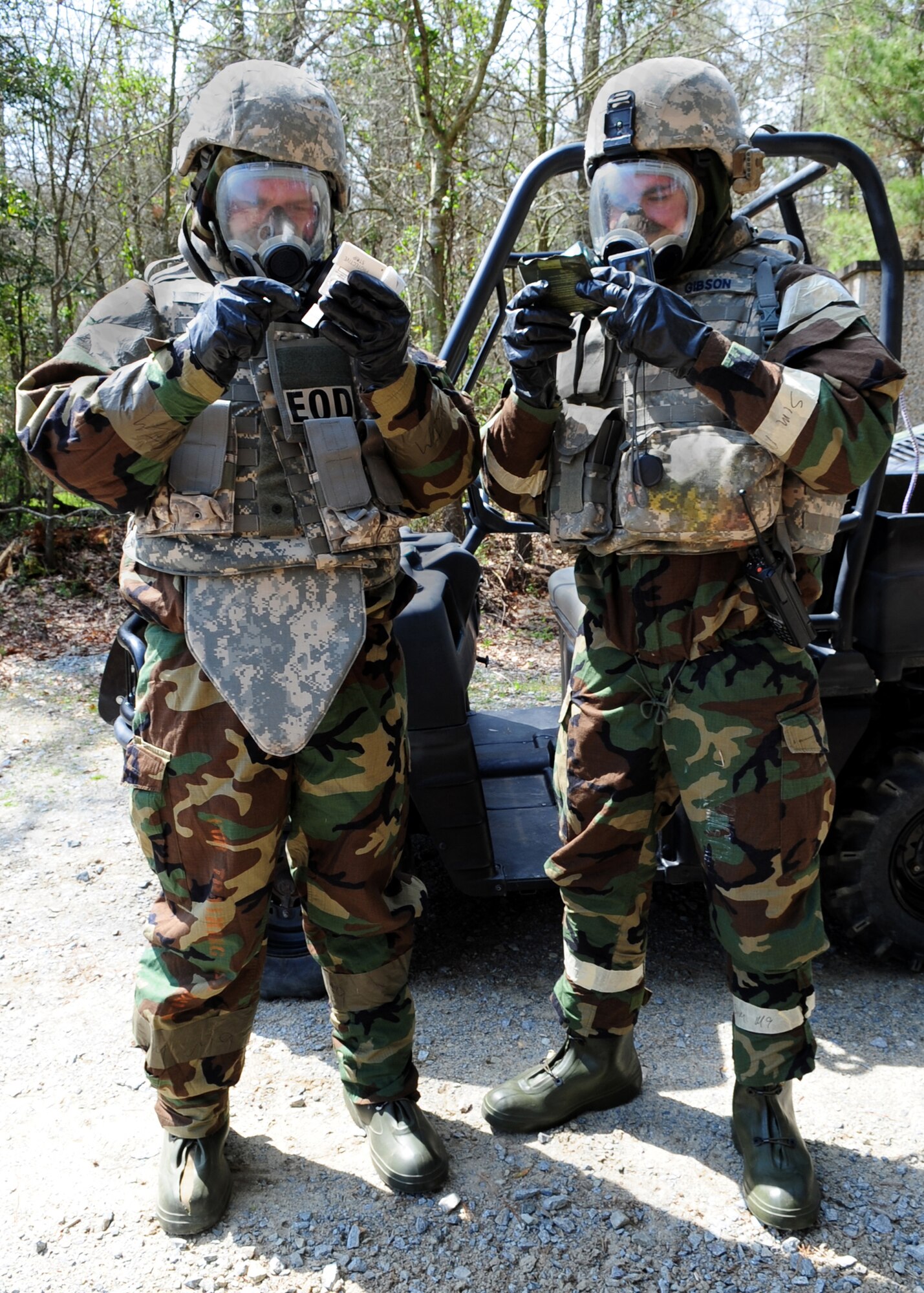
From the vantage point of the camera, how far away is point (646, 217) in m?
1.91

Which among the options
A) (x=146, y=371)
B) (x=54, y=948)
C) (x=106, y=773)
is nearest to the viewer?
(x=146, y=371)

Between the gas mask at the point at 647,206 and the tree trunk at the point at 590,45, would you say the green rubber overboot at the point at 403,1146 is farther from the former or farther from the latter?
the tree trunk at the point at 590,45

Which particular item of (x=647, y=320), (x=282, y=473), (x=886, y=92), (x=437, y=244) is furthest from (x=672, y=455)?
(x=886, y=92)

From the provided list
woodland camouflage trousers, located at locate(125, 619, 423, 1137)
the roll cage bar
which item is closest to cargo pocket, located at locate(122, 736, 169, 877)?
woodland camouflage trousers, located at locate(125, 619, 423, 1137)

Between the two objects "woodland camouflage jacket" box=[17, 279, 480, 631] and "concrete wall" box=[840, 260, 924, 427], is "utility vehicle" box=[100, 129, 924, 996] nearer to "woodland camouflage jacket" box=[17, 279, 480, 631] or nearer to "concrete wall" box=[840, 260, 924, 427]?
"woodland camouflage jacket" box=[17, 279, 480, 631]

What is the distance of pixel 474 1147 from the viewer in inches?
88.1

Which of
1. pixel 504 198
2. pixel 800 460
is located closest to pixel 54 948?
pixel 800 460

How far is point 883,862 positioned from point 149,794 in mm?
1894

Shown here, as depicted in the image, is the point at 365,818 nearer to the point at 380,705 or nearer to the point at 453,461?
the point at 380,705

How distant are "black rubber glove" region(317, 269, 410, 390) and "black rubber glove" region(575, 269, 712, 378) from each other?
0.33 m

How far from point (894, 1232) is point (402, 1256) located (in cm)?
95

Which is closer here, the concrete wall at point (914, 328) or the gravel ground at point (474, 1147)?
the gravel ground at point (474, 1147)

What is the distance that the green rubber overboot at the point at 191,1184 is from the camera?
1.99 meters

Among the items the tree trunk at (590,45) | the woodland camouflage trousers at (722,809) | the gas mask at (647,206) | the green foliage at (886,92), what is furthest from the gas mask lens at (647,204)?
the green foliage at (886,92)
